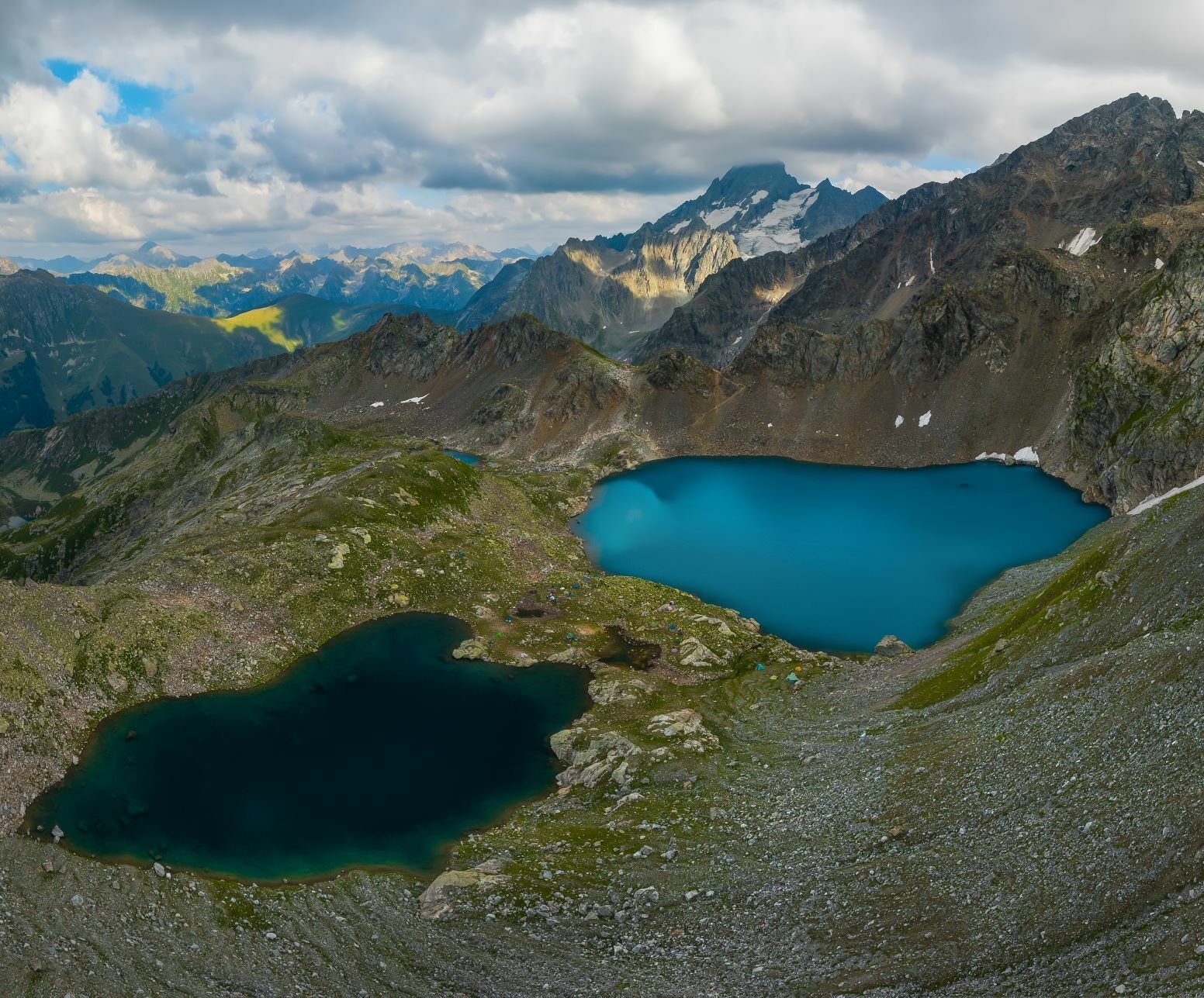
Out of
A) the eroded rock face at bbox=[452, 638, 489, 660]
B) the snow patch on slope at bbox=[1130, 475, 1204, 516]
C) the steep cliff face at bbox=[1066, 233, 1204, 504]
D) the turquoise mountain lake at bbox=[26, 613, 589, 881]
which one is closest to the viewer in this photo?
the turquoise mountain lake at bbox=[26, 613, 589, 881]

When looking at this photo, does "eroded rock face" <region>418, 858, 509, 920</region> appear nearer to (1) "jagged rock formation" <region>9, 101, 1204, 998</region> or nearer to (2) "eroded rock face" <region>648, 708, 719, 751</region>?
(1) "jagged rock formation" <region>9, 101, 1204, 998</region>

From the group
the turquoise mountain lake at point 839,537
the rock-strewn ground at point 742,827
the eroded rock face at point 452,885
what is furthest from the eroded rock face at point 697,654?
the eroded rock face at point 452,885

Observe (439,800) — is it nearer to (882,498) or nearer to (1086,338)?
(882,498)

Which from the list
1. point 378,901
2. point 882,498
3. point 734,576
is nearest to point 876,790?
point 378,901

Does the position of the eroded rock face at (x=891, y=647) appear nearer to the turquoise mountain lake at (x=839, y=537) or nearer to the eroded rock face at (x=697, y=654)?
the turquoise mountain lake at (x=839, y=537)

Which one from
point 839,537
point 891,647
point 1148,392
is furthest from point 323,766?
point 1148,392

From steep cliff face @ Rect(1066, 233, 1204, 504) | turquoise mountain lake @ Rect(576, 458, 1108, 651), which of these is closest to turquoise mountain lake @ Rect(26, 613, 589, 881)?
turquoise mountain lake @ Rect(576, 458, 1108, 651)

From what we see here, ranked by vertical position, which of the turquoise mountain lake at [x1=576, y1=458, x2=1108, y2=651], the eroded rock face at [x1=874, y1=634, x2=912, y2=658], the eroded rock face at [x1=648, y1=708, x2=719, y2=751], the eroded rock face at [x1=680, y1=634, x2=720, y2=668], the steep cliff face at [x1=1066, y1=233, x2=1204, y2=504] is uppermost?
the steep cliff face at [x1=1066, y1=233, x2=1204, y2=504]
